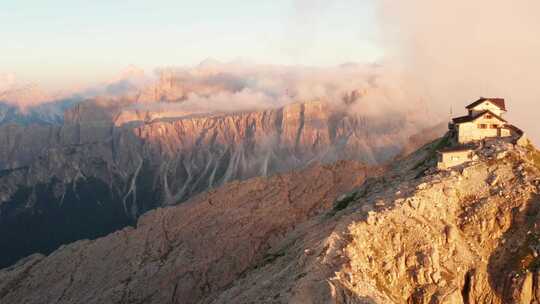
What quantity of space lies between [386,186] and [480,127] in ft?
62.0

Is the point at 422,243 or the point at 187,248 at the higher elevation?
the point at 422,243

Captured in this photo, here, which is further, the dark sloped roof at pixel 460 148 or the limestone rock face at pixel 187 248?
the limestone rock face at pixel 187 248

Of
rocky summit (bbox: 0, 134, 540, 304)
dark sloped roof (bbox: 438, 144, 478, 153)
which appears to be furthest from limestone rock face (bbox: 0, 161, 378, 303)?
dark sloped roof (bbox: 438, 144, 478, 153)

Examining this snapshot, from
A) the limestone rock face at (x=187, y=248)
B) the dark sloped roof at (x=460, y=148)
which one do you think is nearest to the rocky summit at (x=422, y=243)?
the dark sloped roof at (x=460, y=148)

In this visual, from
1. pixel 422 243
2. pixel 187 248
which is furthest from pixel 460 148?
pixel 187 248

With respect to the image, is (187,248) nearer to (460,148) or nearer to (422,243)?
(460,148)

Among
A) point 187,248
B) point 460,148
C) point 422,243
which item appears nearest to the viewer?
point 422,243

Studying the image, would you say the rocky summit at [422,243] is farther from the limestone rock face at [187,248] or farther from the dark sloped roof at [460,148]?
the limestone rock face at [187,248]

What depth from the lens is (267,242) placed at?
13275cm

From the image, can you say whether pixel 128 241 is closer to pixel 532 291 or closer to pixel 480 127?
pixel 480 127

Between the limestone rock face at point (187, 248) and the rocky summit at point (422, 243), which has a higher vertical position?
the rocky summit at point (422, 243)

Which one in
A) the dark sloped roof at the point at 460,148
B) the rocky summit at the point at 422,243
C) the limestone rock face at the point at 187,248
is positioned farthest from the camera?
the limestone rock face at the point at 187,248

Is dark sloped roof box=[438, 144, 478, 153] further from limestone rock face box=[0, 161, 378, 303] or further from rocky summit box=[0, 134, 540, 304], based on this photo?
limestone rock face box=[0, 161, 378, 303]

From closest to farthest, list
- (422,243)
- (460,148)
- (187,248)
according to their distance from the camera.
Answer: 1. (422,243)
2. (460,148)
3. (187,248)
